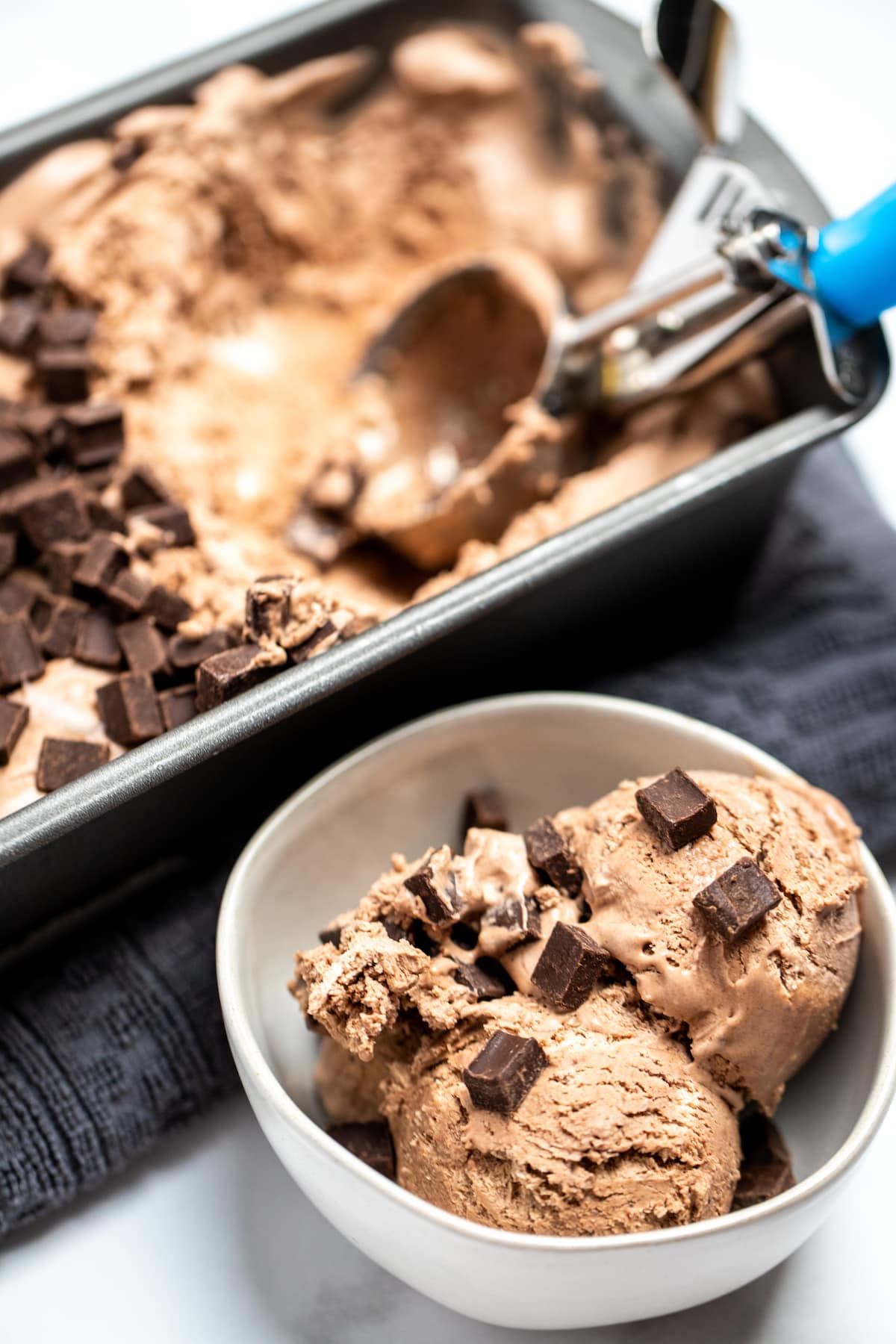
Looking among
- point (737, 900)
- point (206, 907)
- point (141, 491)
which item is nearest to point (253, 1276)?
point (206, 907)

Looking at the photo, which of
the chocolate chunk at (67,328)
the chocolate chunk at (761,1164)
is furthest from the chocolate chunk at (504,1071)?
the chocolate chunk at (67,328)

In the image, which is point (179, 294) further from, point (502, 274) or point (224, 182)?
point (502, 274)

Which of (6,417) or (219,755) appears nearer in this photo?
(219,755)

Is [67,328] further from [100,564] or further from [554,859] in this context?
[554,859]

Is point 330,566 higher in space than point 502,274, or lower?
lower

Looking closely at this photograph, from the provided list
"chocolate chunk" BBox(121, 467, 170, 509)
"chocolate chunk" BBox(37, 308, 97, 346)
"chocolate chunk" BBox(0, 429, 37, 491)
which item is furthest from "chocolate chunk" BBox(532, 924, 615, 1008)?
"chocolate chunk" BBox(37, 308, 97, 346)

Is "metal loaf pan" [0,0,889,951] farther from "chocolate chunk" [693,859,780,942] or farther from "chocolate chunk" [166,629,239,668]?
"chocolate chunk" [693,859,780,942]

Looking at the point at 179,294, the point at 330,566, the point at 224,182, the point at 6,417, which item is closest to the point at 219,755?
the point at 330,566
